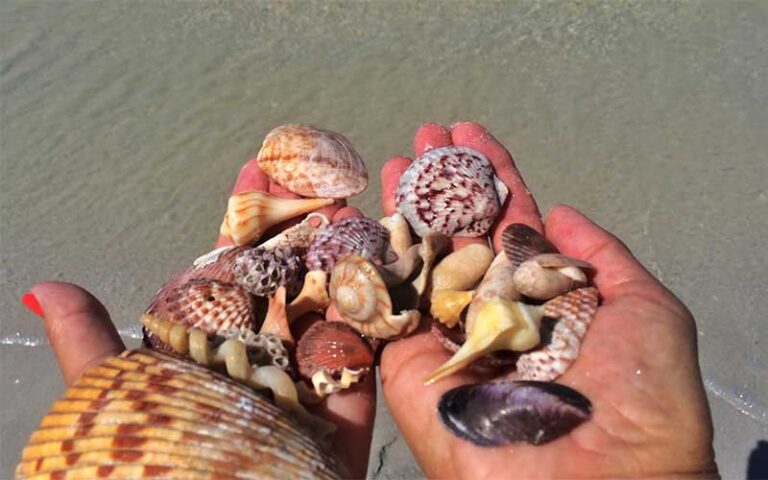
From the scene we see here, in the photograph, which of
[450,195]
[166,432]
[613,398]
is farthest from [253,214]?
[613,398]

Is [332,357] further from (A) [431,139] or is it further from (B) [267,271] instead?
(A) [431,139]

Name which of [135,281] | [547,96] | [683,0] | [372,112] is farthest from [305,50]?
[683,0]

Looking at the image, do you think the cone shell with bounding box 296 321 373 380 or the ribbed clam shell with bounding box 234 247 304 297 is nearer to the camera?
the cone shell with bounding box 296 321 373 380

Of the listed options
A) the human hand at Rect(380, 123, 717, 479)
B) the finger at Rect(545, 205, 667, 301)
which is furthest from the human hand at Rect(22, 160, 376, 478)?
the finger at Rect(545, 205, 667, 301)

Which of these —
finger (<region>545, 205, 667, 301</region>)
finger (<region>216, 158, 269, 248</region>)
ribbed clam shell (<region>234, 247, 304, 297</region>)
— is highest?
finger (<region>216, 158, 269, 248</region>)

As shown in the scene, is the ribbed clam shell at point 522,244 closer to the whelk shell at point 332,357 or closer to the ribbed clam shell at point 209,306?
the whelk shell at point 332,357

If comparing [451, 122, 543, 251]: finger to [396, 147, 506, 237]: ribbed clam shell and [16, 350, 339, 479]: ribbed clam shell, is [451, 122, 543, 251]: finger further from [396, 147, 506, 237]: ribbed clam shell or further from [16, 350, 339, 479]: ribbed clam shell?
[16, 350, 339, 479]: ribbed clam shell

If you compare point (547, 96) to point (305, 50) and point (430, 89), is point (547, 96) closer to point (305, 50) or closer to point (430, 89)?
point (430, 89)
